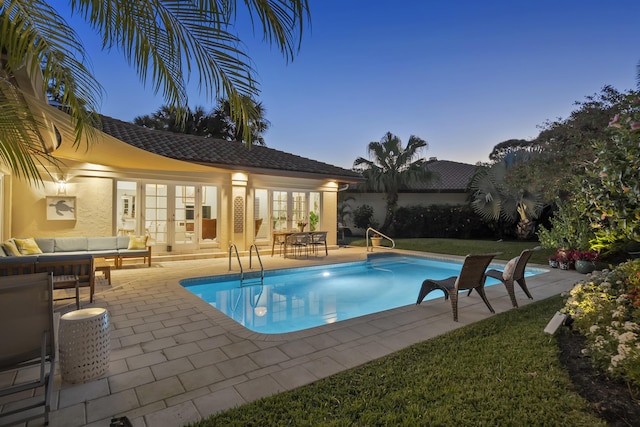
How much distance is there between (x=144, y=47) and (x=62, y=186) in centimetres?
843

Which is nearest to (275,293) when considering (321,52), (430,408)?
(430,408)

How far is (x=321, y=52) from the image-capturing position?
32.5 ft

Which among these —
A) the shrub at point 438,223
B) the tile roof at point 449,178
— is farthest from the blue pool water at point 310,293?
the tile roof at point 449,178

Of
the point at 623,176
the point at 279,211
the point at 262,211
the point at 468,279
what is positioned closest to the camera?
the point at 623,176

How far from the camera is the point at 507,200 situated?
1559 cm

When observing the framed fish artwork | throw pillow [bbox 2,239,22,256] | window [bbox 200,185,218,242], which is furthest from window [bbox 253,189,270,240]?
throw pillow [bbox 2,239,22,256]

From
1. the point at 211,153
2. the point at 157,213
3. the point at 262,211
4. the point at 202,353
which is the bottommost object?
the point at 202,353

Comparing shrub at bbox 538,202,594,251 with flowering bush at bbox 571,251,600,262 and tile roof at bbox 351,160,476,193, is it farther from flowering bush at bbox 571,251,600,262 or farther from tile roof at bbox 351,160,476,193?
tile roof at bbox 351,160,476,193

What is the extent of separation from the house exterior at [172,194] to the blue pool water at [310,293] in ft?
11.2

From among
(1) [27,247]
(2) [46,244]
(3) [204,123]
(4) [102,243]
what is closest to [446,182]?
(3) [204,123]

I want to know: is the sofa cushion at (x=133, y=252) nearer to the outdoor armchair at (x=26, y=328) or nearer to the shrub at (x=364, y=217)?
the outdoor armchair at (x=26, y=328)

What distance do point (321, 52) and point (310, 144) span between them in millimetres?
17070

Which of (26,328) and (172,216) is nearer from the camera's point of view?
(26,328)

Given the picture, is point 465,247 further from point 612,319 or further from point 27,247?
point 27,247
